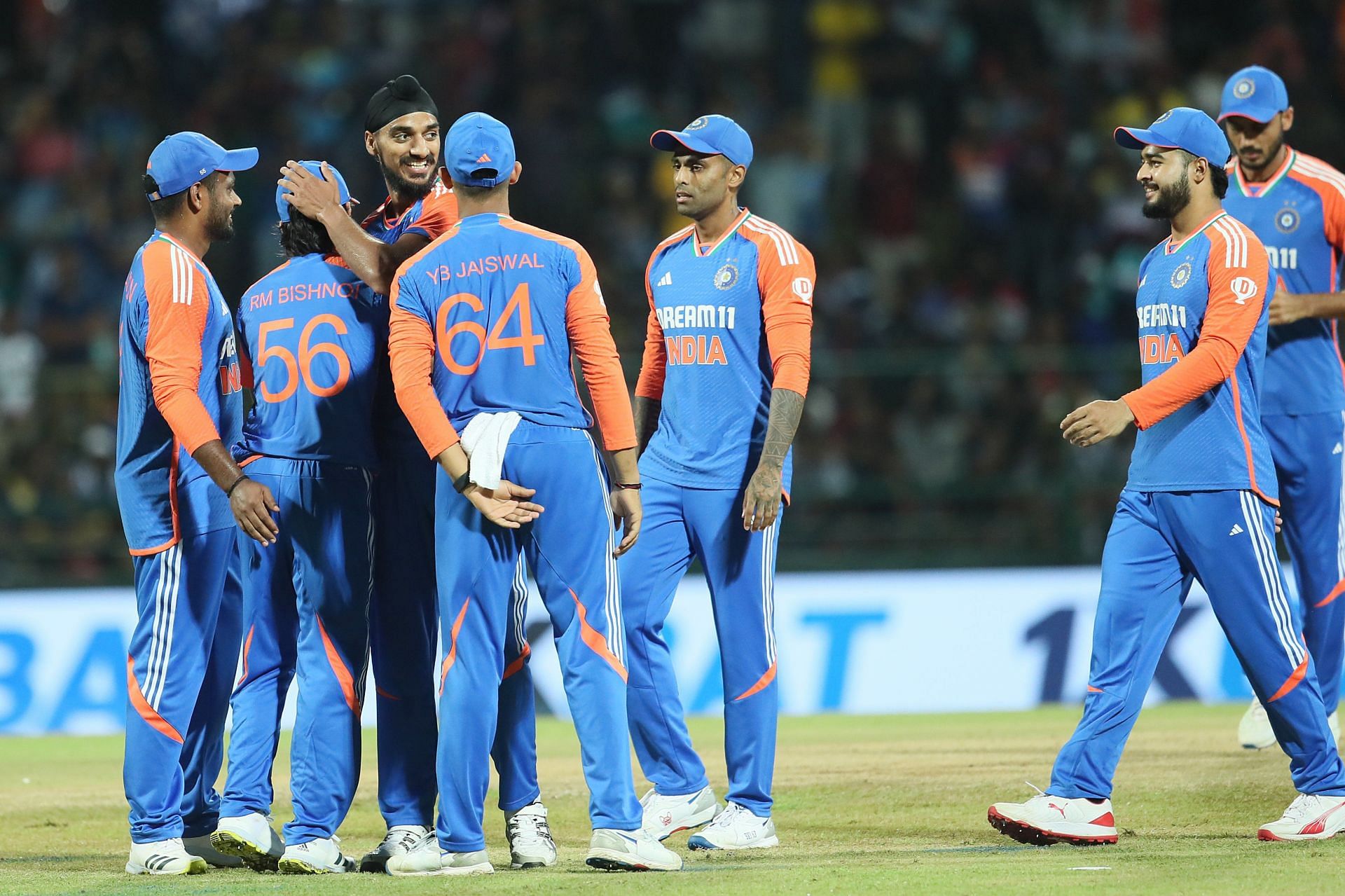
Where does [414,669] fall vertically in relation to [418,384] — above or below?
below

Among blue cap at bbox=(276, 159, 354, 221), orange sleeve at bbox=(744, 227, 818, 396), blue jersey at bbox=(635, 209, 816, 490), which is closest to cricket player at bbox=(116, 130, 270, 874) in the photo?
blue cap at bbox=(276, 159, 354, 221)

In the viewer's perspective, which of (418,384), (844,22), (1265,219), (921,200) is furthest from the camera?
(844,22)

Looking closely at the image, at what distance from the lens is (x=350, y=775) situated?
6.28 meters

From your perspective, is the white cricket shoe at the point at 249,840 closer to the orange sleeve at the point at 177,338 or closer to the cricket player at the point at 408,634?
A: the cricket player at the point at 408,634

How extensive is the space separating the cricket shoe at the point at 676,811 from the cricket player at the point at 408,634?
2.09 feet

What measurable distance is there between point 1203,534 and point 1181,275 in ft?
3.22

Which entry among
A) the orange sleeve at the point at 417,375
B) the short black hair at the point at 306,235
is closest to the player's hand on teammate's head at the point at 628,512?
the orange sleeve at the point at 417,375

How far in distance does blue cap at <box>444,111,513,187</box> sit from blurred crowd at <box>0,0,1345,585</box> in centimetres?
729

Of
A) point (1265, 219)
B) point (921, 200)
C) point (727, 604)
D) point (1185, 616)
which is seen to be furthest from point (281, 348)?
point (921, 200)

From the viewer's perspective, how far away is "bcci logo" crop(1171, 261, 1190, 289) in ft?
21.6

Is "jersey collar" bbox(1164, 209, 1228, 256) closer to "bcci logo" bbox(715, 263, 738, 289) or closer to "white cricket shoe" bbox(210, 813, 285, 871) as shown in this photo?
"bcci logo" bbox(715, 263, 738, 289)

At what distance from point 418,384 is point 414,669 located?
3.91ft

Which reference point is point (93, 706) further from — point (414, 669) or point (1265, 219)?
point (1265, 219)

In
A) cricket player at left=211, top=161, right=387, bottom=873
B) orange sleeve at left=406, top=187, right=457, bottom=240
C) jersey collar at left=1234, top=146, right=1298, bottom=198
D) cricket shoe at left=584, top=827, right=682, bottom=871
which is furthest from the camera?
jersey collar at left=1234, top=146, right=1298, bottom=198
